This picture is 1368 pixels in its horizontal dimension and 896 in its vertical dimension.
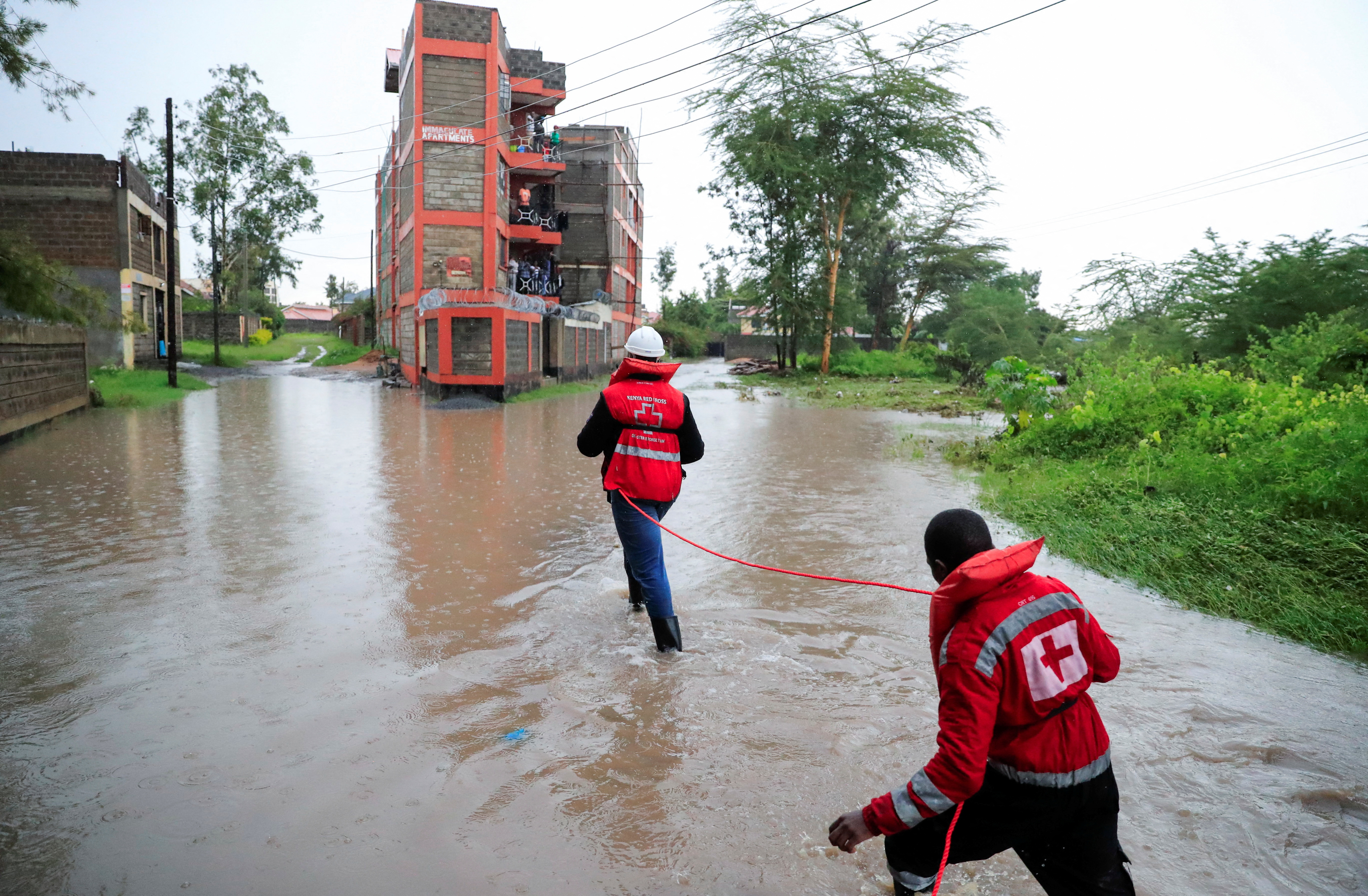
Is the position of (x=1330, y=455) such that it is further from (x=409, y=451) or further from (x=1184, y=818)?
(x=409, y=451)

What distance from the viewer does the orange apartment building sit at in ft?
82.7

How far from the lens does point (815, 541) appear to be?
26.6 ft

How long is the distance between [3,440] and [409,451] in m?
5.76

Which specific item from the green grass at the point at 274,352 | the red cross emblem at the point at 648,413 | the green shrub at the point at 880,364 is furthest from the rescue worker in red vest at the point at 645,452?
the green grass at the point at 274,352

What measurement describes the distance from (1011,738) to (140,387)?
25838mm

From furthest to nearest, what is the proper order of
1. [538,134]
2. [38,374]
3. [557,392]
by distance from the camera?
[538,134]
[557,392]
[38,374]

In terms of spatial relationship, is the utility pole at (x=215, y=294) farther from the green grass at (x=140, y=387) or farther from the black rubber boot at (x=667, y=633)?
the black rubber boot at (x=667, y=633)

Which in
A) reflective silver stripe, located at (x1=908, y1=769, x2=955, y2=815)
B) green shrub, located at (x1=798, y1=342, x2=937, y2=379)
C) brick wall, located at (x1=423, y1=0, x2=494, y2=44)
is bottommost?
reflective silver stripe, located at (x1=908, y1=769, x2=955, y2=815)

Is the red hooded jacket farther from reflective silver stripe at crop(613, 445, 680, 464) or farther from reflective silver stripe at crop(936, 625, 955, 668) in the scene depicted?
reflective silver stripe at crop(613, 445, 680, 464)

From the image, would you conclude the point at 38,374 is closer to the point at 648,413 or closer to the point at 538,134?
the point at 648,413

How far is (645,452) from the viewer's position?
201 inches

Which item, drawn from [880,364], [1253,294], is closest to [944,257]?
[880,364]

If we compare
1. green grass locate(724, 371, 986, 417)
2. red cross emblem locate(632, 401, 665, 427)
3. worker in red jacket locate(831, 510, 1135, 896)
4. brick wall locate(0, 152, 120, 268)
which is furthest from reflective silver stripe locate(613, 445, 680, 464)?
brick wall locate(0, 152, 120, 268)

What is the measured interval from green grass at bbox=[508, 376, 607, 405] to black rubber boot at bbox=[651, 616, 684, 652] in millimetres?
19990
